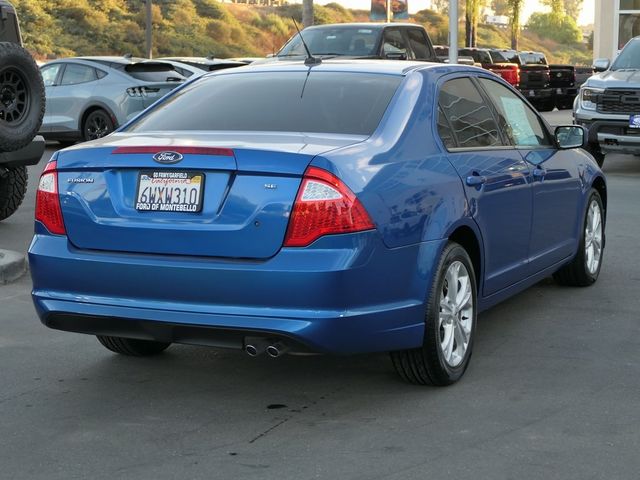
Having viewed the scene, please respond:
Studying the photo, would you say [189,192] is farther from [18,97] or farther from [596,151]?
[596,151]

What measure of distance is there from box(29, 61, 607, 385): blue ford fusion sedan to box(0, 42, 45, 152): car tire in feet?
13.7

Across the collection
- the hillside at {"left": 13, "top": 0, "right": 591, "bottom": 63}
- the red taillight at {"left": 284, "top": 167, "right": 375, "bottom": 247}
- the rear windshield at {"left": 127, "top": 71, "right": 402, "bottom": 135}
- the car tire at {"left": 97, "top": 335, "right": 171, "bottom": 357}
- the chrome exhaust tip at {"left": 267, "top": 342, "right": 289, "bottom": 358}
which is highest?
the rear windshield at {"left": 127, "top": 71, "right": 402, "bottom": 135}

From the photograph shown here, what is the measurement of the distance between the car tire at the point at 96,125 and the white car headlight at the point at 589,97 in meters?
7.59

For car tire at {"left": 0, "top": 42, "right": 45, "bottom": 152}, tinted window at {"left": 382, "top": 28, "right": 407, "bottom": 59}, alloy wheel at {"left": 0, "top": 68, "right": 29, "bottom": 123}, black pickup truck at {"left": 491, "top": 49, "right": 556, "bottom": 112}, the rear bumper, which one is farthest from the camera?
black pickup truck at {"left": 491, "top": 49, "right": 556, "bottom": 112}


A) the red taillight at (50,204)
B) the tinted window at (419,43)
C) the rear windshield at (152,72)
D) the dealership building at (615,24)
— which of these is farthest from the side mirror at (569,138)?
the dealership building at (615,24)

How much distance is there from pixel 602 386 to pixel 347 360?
131 cm

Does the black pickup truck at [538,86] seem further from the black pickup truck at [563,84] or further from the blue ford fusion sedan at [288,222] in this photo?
the blue ford fusion sedan at [288,222]

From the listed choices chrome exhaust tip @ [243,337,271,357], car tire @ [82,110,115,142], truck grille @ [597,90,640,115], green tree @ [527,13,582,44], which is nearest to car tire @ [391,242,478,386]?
chrome exhaust tip @ [243,337,271,357]

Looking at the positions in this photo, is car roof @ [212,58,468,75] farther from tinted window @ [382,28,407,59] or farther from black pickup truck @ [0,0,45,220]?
tinted window @ [382,28,407,59]

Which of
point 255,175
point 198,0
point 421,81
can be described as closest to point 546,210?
point 421,81

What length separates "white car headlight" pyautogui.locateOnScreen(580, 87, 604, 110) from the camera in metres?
16.3

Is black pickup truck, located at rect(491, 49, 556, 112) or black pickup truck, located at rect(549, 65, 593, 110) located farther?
black pickup truck, located at rect(549, 65, 593, 110)

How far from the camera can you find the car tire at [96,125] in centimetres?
1997

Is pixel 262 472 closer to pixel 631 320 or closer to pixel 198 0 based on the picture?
pixel 631 320
